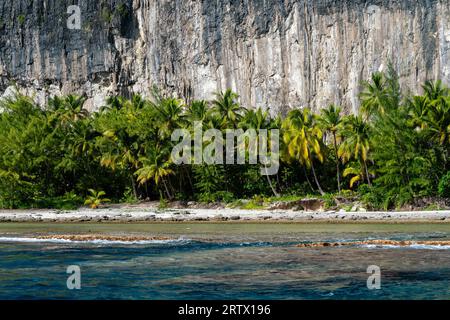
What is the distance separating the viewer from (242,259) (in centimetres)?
2069

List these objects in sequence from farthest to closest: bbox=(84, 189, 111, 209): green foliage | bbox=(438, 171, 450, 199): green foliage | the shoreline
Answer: bbox=(84, 189, 111, 209): green foliage → bbox=(438, 171, 450, 199): green foliage → the shoreline

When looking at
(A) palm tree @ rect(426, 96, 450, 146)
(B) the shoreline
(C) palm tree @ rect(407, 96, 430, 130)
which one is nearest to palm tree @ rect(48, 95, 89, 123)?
(B) the shoreline

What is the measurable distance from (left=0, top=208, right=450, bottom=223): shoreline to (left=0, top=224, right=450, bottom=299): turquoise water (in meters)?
10.2

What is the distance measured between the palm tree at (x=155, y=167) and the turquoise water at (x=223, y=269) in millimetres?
23154

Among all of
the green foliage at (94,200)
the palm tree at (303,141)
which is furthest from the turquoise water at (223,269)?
the palm tree at (303,141)

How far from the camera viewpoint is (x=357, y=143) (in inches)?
1970

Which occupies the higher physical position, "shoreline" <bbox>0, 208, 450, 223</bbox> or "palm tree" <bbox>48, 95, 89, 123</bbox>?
"palm tree" <bbox>48, 95, 89, 123</bbox>

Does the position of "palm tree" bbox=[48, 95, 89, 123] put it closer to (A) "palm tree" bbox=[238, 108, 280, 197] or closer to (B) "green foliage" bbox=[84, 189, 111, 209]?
(B) "green foliage" bbox=[84, 189, 111, 209]

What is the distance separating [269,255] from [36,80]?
6101 cm

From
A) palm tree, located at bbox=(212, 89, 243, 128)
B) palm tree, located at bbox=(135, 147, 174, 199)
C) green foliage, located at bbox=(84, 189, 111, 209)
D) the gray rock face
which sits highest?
the gray rock face

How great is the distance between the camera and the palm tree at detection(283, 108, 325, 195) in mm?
52344

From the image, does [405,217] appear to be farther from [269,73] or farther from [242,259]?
[269,73]

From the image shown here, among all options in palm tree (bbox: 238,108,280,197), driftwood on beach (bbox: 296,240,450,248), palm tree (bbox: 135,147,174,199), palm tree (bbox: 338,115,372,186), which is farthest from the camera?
palm tree (bbox: 238,108,280,197)
